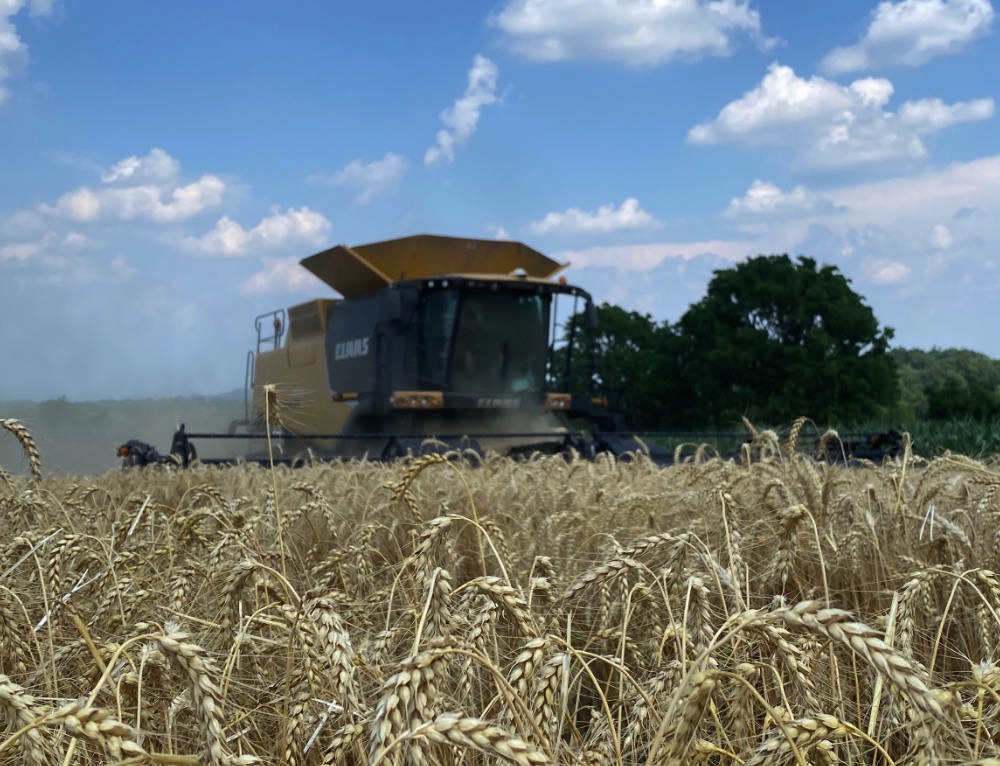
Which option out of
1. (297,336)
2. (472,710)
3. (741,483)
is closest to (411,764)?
(472,710)

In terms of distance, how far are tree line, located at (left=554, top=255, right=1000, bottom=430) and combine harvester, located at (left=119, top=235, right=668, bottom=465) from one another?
1950cm

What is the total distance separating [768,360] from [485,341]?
77.8ft

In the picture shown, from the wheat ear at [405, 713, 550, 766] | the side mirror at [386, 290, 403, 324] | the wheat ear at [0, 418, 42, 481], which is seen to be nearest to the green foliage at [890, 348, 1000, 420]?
the side mirror at [386, 290, 403, 324]

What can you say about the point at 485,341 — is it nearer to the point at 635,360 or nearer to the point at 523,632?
the point at 523,632

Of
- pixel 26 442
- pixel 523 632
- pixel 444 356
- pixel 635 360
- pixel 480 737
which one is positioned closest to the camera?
pixel 480 737

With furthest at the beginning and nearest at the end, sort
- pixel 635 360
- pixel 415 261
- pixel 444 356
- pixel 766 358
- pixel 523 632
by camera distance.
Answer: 1. pixel 635 360
2. pixel 766 358
3. pixel 415 261
4. pixel 444 356
5. pixel 523 632

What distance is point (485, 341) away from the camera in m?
13.3

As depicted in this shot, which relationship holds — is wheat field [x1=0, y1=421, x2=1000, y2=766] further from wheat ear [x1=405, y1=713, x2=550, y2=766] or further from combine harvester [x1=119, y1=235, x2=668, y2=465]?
combine harvester [x1=119, y1=235, x2=668, y2=465]

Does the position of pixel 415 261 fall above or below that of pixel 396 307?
above

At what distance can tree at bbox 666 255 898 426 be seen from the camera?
33375 millimetres

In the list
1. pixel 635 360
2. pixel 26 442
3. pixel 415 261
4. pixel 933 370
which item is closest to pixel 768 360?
pixel 635 360

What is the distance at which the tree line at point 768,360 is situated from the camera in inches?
1316

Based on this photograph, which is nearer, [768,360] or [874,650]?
[874,650]

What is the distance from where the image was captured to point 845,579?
3188 mm
